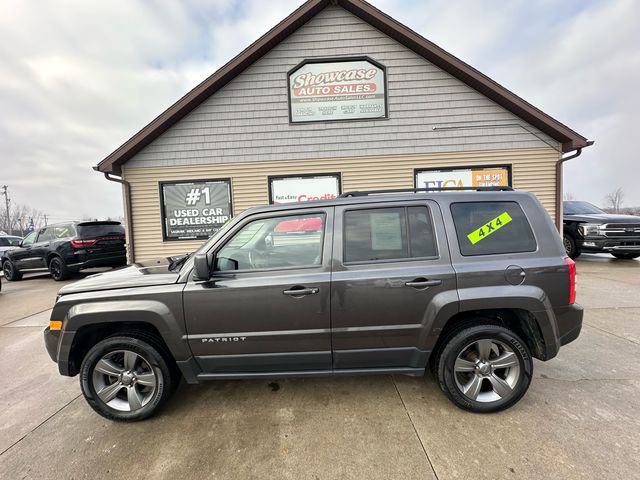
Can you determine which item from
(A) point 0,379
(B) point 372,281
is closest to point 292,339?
(B) point 372,281

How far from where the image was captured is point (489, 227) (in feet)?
8.12

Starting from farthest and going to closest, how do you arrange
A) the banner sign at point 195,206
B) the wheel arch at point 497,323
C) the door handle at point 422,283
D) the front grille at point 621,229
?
the front grille at point 621,229, the banner sign at point 195,206, the wheel arch at point 497,323, the door handle at point 422,283

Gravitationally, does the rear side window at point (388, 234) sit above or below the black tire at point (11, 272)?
above

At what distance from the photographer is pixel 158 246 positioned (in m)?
8.07

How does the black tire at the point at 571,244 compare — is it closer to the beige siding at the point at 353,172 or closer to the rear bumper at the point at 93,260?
the beige siding at the point at 353,172

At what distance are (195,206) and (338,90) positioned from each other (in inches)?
192

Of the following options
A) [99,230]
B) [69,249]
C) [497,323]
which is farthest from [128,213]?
[497,323]

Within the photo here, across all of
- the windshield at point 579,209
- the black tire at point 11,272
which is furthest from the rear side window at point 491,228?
the black tire at point 11,272

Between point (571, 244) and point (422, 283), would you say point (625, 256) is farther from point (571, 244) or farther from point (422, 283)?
point (422, 283)

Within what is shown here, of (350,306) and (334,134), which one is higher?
(334,134)

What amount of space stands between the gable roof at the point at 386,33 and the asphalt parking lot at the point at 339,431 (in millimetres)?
6119

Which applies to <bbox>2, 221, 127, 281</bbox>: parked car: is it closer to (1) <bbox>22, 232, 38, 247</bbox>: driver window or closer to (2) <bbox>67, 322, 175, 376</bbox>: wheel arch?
(1) <bbox>22, 232, 38, 247</bbox>: driver window

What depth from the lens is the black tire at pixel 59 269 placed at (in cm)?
867

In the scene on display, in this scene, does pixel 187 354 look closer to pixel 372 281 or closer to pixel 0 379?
pixel 372 281
